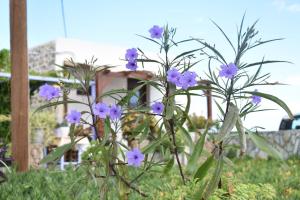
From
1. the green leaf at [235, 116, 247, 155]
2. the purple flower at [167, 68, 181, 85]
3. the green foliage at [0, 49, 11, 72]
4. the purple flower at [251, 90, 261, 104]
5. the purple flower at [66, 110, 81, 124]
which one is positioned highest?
the green foliage at [0, 49, 11, 72]

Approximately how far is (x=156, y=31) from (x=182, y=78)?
0.99 ft

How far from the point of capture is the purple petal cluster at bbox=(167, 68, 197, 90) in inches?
101

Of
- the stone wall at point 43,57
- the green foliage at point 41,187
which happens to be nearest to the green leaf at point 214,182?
the green foliage at point 41,187

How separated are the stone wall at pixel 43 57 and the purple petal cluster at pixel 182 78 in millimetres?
15294

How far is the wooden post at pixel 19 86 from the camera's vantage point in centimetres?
621

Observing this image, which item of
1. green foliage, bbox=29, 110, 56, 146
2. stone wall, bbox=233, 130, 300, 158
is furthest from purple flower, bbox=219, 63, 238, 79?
stone wall, bbox=233, 130, 300, 158

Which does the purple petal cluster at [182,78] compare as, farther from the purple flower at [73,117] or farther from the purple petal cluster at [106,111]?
the purple flower at [73,117]

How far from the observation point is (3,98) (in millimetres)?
12359

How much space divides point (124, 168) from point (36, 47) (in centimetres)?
1660

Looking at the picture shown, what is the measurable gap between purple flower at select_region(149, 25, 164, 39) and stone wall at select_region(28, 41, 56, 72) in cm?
1517

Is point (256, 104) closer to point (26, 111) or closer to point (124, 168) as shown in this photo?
point (124, 168)

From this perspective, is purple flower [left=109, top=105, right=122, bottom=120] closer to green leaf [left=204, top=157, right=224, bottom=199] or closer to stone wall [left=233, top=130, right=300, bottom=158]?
green leaf [left=204, top=157, right=224, bottom=199]

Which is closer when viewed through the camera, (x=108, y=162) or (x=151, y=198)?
(x=108, y=162)

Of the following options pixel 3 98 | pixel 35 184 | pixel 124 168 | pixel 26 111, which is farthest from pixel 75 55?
pixel 124 168
